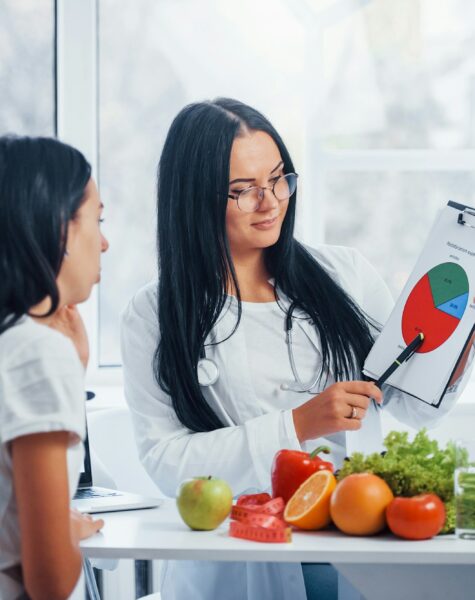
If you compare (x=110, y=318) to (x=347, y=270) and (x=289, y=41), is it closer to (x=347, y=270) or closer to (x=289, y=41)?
(x=289, y=41)

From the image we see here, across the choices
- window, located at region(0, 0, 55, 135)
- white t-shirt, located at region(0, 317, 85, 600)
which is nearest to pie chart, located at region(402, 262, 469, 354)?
white t-shirt, located at region(0, 317, 85, 600)

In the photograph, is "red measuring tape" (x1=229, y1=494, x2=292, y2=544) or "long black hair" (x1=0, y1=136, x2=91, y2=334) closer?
"long black hair" (x1=0, y1=136, x2=91, y2=334)

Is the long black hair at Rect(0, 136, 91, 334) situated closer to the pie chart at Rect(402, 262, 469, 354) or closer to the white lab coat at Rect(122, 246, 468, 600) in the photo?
the white lab coat at Rect(122, 246, 468, 600)

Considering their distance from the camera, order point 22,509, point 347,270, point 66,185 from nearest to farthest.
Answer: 1. point 22,509
2. point 66,185
3. point 347,270

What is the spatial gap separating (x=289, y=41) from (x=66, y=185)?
2.23 m

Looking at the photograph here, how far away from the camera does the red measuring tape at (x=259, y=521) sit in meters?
1.46

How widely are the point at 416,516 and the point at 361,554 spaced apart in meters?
0.10

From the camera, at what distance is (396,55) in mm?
3383

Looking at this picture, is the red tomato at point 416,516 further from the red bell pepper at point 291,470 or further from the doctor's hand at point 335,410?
the doctor's hand at point 335,410

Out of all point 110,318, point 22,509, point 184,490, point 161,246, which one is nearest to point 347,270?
point 161,246

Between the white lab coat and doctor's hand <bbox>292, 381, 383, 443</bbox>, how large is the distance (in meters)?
0.03

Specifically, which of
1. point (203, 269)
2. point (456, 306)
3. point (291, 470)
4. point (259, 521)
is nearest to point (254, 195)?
point (203, 269)

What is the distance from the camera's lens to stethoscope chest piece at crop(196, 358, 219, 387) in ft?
6.72

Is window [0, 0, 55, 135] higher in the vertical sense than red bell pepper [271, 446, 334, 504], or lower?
higher
